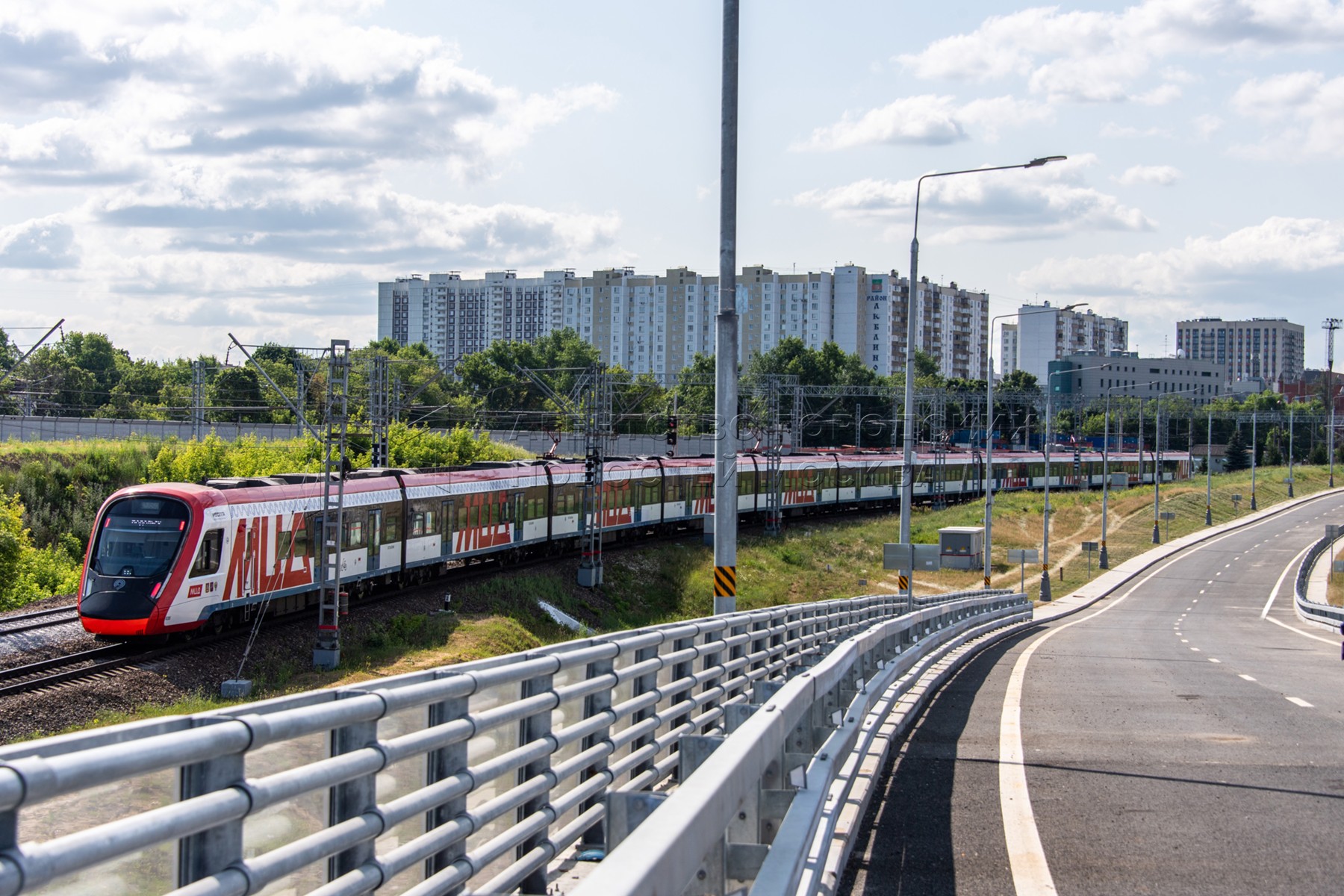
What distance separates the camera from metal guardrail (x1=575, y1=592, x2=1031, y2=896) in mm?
2943

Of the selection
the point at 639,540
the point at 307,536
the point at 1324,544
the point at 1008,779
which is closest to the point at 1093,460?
the point at 1324,544

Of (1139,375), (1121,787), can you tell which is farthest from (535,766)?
(1139,375)

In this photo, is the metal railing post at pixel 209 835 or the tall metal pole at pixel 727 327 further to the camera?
the tall metal pole at pixel 727 327

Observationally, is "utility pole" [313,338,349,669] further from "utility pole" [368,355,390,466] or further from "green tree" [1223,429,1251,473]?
"green tree" [1223,429,1251,473]

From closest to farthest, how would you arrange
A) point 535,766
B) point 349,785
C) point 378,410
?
point 349,785, point 535,766, point 378,410

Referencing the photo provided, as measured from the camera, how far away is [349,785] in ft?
12.1

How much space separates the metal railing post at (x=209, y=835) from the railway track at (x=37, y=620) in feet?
80.4

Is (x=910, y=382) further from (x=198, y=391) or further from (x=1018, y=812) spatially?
(x=198, y=391)

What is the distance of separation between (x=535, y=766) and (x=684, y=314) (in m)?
161

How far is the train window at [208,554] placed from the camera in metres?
25.4

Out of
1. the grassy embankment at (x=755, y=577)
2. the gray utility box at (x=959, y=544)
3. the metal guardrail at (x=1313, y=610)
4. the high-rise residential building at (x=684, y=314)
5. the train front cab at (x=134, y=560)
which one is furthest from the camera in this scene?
the high-rise residential building at (x=684, y=314)

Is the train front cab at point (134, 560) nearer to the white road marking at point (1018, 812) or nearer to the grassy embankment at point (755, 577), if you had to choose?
the grassy embankment at point (755, 577)

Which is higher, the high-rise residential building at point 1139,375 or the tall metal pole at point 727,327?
the high-rise residential building at point 1139,375

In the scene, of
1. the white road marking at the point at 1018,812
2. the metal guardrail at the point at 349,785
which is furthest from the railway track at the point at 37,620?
the metal guardrail at the point at 349,785
